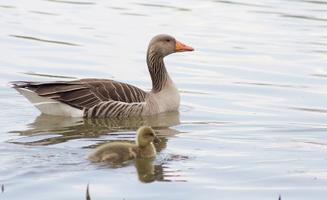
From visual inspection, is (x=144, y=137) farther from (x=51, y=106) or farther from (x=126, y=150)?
(x=51, y=106)

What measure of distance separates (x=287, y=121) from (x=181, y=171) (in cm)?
393

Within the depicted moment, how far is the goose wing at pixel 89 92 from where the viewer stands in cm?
1471

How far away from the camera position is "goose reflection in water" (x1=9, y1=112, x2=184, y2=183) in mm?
11041

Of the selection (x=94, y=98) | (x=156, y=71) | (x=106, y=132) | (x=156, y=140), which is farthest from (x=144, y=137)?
(x=156, y=71)

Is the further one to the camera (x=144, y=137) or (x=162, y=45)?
(x=162, y=45)

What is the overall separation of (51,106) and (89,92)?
617mm

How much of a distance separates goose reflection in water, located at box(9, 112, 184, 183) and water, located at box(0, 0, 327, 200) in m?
0.02

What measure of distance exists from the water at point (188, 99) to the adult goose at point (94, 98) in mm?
220

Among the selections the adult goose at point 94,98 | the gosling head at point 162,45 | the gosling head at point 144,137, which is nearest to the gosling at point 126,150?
the gosling head at point 144,137

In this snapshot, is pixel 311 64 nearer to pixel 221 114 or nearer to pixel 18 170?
pixel 221 114

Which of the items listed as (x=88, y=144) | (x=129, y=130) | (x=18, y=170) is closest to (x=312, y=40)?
(x=129, y=130)

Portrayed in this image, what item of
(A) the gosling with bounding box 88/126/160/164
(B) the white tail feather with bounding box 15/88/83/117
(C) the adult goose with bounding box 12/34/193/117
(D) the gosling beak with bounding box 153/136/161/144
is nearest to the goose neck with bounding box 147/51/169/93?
(C) the adult goose with bounding box 12/34/193/117

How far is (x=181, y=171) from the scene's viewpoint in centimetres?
1094

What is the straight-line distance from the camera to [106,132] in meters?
13.7
